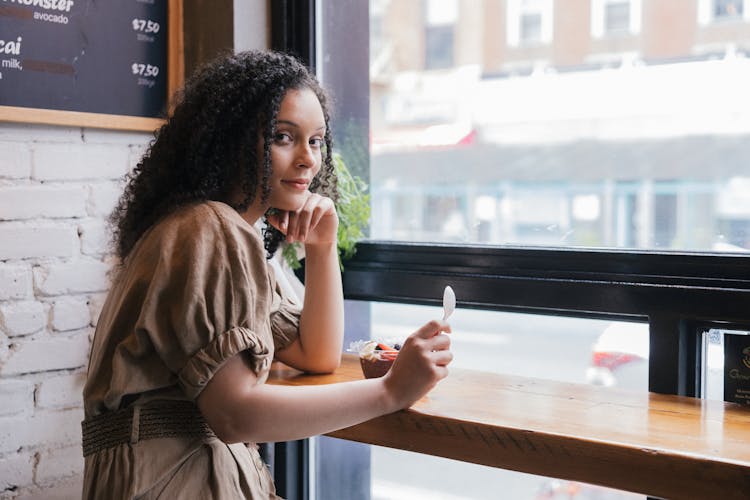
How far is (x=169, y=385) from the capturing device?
1112mm

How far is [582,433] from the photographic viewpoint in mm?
1190

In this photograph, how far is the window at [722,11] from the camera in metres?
1.60

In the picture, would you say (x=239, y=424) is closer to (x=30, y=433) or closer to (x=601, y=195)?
(x=30, y=433)

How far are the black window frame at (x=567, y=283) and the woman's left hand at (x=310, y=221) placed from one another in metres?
0.45

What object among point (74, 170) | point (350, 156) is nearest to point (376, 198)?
point (350, 156)

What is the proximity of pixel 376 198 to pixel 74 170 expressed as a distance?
2.49 feet

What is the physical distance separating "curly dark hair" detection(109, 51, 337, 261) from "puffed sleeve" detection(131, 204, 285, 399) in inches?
4.4

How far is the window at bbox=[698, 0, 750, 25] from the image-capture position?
1.60 m

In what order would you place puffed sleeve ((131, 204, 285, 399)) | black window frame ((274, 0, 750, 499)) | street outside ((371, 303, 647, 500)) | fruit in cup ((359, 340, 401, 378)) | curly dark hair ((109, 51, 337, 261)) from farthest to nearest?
street outside ((371, 303, 647, 500)) → black window frame ((274, 0, 750, 499)) → fruit in cup ((359, 340, 401, 378)) → curly dark hair ((109, 51, 337, 261)) → puffed sleeve ((131, 204, 285, 399))

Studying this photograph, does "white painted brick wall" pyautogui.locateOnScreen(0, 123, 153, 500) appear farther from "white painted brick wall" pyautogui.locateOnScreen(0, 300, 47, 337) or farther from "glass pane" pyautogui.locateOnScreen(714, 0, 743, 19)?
"glass pane" pyautogui.locateOnScreen(714, 0, 743, 19)

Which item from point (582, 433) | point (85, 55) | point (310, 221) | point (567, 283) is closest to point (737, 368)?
point (567, 283)

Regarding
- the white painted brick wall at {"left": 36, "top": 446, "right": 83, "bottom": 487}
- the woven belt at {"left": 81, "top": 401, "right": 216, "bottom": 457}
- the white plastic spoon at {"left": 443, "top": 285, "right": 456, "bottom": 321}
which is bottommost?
the white painted brick wall at {"left": 36, "top": 446, "right": 83, "bottom": 487}

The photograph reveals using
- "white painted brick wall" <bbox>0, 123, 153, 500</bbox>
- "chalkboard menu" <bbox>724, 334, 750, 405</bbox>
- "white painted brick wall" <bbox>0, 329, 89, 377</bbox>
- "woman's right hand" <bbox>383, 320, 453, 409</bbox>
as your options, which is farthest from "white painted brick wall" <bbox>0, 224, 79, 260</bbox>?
"chalkboard menu" <bbox>724, 334, 750, 405</bbox>

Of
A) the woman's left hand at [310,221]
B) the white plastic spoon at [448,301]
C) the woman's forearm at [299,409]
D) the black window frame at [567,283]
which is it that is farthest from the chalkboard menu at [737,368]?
the woman's left hand at [310,221]
